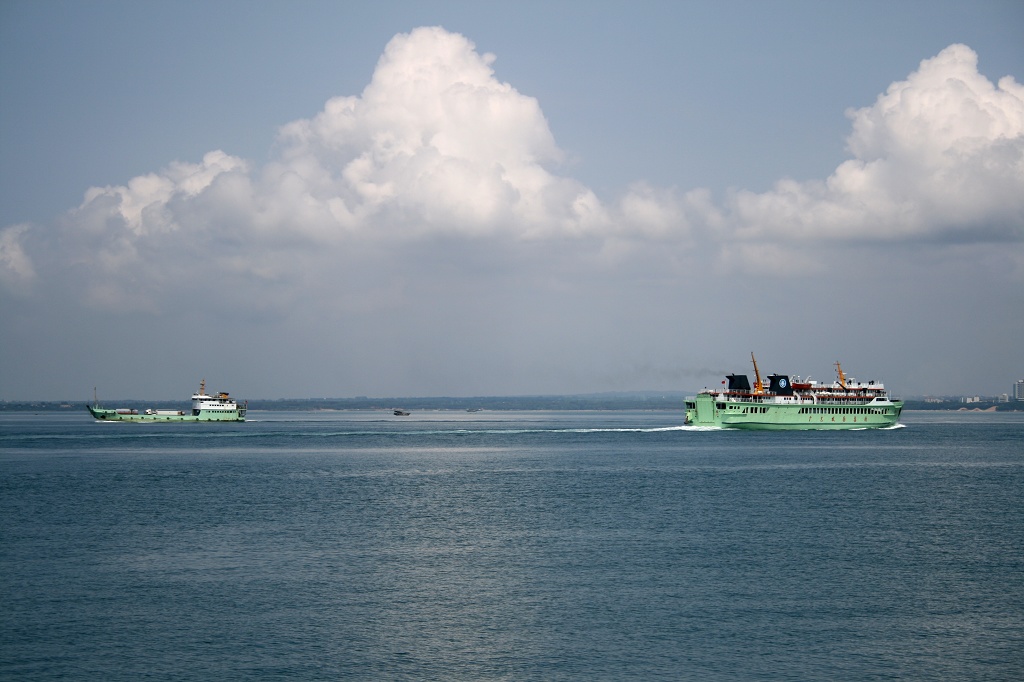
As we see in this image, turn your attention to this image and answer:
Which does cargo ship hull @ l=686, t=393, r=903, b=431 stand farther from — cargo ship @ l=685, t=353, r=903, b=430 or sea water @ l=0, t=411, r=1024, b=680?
sea water @ l=0, t=411, r=1024, b=680

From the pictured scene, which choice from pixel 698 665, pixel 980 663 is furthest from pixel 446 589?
pixel 980 663

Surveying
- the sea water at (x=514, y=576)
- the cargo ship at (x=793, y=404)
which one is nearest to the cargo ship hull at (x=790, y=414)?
the cargo ship at (x=793, y=404)

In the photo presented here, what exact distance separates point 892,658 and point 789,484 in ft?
178

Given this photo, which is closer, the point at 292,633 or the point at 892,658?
the point at 892,658

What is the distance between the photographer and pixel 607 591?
4319 centimetres

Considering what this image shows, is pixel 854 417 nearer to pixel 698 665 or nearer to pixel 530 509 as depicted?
pixel 530 509

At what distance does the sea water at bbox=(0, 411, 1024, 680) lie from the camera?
110ft

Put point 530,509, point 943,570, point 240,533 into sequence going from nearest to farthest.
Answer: point 943,570 → point 240,533 → point 530,509

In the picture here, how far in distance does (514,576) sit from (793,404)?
131m

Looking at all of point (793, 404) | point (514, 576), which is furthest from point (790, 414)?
point (514, 576)

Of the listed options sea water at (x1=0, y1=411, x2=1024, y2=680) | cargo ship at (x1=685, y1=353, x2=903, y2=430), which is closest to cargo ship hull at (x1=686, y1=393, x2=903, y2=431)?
cargo ship at (x1=685, y1=353, x2=903, y2=430)

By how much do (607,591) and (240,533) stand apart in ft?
86.8

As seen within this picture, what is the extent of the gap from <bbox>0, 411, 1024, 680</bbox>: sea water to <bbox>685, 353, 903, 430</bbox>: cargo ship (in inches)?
2866

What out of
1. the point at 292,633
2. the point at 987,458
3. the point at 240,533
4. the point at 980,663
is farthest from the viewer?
the point at 987,458
